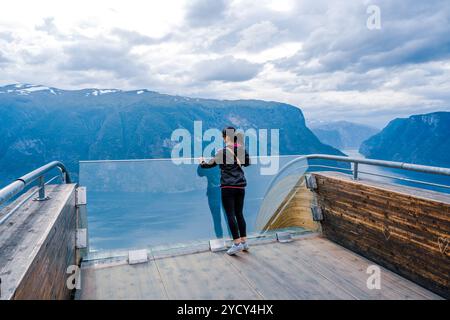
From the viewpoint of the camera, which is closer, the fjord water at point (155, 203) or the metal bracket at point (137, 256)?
the metal bracket at point (137, 256)

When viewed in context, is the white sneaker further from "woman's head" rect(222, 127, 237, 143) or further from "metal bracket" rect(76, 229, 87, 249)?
"metal bracket" rect(76, 229, 87, 249)

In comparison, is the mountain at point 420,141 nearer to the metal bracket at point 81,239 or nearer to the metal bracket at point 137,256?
the metal bracket at point 137,256

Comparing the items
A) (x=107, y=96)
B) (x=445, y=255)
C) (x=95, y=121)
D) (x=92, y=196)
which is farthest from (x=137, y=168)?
(x=107, y=96)

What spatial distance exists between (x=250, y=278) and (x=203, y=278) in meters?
0.52

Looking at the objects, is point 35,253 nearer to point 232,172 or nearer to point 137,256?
point 137,256

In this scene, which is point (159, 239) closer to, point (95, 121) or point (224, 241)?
point (224, 241)

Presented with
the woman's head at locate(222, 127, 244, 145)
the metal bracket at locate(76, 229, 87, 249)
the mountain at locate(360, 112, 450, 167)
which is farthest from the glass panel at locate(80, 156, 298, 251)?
the mountain at locate(360, 112, 450, 167)

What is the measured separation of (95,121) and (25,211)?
163 m

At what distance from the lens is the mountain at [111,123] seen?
122 m

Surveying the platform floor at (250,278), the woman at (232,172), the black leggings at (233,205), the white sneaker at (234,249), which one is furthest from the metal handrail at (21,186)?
the white sneaker at (234,249)

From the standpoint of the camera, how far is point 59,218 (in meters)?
2.59

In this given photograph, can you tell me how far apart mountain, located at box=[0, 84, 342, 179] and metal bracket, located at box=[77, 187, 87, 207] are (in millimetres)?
114919

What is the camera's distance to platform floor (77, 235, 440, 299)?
306cm

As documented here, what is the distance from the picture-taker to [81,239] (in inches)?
149
